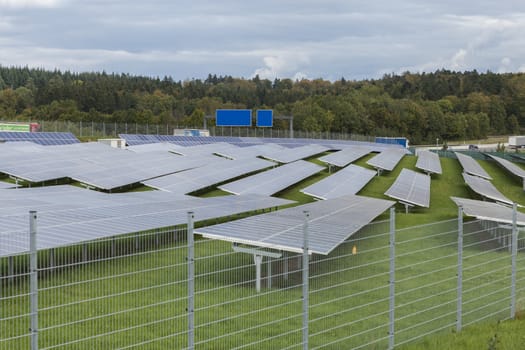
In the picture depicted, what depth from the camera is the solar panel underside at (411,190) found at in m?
27.8

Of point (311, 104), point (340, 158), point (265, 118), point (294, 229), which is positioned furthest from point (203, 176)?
point (311, 104)

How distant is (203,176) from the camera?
108 feet

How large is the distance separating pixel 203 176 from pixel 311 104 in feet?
330

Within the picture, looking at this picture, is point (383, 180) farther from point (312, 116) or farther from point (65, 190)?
point (312, 116)

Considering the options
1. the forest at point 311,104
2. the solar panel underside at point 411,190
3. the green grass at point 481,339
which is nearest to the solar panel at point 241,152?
the solar panel underside at point 411,190

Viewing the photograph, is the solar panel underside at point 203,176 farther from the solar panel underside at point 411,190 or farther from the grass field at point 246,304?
the grass field at point 246,304

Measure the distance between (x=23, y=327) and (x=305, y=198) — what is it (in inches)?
899

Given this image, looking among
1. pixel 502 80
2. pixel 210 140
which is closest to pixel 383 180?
pixel 210 140

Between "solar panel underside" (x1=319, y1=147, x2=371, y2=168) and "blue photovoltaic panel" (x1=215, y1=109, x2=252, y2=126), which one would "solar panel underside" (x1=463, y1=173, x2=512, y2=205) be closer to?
"solar panel underside" (x1=319, y1=147, x2=371, y2=168)

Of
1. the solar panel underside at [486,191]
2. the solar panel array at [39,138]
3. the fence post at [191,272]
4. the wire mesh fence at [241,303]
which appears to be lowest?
the solar panel underside at [486,191]

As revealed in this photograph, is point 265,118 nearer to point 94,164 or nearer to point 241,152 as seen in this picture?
point 241,152

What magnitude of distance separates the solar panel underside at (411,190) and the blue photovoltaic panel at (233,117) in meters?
46.0

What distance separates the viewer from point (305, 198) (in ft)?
106

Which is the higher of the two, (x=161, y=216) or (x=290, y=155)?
(x=161, y=216)
